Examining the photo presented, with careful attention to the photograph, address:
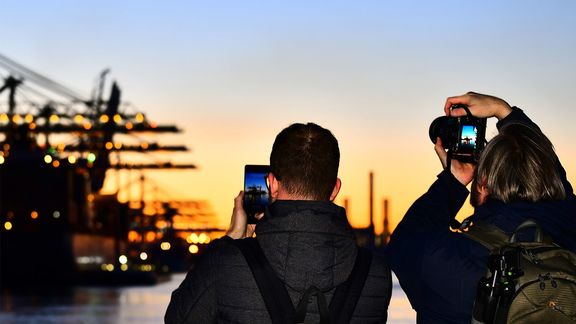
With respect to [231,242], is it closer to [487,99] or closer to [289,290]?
[289,290]

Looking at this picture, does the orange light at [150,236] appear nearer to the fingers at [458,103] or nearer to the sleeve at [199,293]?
the fingers at [458,103]

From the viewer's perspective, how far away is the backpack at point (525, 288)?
333cm

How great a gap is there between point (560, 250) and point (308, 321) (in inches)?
28.9

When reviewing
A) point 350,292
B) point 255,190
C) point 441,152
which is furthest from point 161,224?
point 350,292

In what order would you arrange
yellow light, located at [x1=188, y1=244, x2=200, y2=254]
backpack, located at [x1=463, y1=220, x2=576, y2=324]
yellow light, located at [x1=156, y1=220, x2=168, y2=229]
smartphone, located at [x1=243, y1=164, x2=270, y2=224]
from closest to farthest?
backpack, located at [x1=463, y1=220, x2=576, y2=324] → smartphone, located at [x1=243, y1=164, x2=270, y2=224] → yellow light, located at [x1=156, y1=220, x2=168, y2=229] → yellow light, located at [x1=188, y1=244, x2=200, y2=254]

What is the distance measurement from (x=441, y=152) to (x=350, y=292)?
0.65 meters

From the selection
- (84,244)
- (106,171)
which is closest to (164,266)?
(106,171)

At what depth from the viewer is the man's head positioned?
3.62 metres

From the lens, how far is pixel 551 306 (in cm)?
338

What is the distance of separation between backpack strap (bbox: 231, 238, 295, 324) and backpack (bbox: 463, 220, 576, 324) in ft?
1.70

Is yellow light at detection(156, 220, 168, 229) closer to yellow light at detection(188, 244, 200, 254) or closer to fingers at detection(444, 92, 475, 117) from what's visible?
yellow light at detection(188, 244, 200, 254)

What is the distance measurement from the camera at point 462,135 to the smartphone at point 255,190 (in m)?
0.57

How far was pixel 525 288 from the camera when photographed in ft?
11.1

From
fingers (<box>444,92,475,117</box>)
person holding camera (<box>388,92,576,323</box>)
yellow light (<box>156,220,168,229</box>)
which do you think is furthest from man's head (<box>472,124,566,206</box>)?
yellow light (<box>156,220,168,229</box>)
